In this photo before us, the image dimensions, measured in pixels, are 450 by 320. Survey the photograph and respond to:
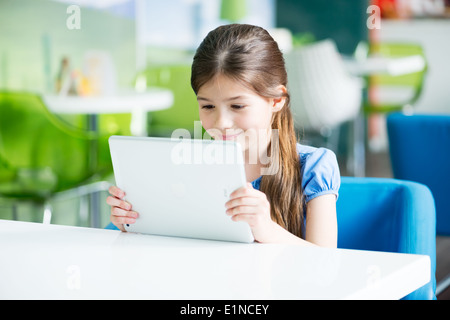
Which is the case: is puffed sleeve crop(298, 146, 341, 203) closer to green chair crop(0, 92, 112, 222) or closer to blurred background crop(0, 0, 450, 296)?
blurred background crop(0, 0, 450, 296)

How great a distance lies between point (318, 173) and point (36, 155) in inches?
72.1

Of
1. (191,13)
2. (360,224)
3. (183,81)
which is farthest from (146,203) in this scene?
(191,13)

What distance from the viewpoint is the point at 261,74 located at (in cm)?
148

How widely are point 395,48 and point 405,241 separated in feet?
16.1

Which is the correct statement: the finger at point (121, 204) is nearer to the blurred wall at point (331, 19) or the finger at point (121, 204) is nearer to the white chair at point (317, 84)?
the white chair at point (317, 84)

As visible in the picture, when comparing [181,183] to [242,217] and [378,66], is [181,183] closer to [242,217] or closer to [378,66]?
[242,217]

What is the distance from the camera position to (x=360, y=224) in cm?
146

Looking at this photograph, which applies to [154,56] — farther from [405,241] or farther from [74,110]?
[405,241]

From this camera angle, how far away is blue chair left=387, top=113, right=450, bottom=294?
2432mm

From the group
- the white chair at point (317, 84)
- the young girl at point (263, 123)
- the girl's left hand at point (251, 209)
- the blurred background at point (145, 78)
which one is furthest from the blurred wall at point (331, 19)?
the girl's left hand at point (251, 209)

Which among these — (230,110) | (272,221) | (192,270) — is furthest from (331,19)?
(192,270)

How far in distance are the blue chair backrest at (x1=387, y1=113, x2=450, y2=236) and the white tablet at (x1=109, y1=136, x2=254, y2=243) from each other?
59.7 inches

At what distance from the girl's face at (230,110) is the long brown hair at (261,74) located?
0.06 ft

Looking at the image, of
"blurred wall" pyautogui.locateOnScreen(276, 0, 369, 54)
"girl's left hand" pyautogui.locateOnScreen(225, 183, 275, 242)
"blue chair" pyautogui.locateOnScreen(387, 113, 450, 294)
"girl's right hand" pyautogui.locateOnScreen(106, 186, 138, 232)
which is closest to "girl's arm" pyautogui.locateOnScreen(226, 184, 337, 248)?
"girl's left hand" pyautogui.locateOnScreen(225, 183, 275, 242)
